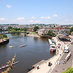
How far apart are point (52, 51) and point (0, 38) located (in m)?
28.1

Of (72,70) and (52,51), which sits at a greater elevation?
(72,70)

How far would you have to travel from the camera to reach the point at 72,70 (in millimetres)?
7930

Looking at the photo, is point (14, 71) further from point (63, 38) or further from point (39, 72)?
point (63, 38)

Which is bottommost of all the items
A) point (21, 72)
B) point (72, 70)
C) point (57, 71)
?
point (21, 72)

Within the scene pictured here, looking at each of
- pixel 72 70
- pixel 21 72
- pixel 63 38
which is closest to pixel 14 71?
pixel 21 72

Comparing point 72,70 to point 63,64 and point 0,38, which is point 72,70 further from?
point 0,38

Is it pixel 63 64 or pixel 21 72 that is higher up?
pixel 63 64

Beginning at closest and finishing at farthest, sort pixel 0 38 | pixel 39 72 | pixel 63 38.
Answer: pixel 39 72, pixel 63 38, pixel 0 38

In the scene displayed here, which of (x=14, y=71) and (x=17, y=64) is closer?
(x=14, y=71)

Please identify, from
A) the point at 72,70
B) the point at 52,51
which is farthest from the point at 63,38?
the point at 72,70

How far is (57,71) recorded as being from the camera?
11648mm

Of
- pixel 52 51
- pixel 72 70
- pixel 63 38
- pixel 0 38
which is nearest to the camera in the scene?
pixel 72 70

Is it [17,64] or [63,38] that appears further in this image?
[63,38]

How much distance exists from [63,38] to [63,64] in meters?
26.5
